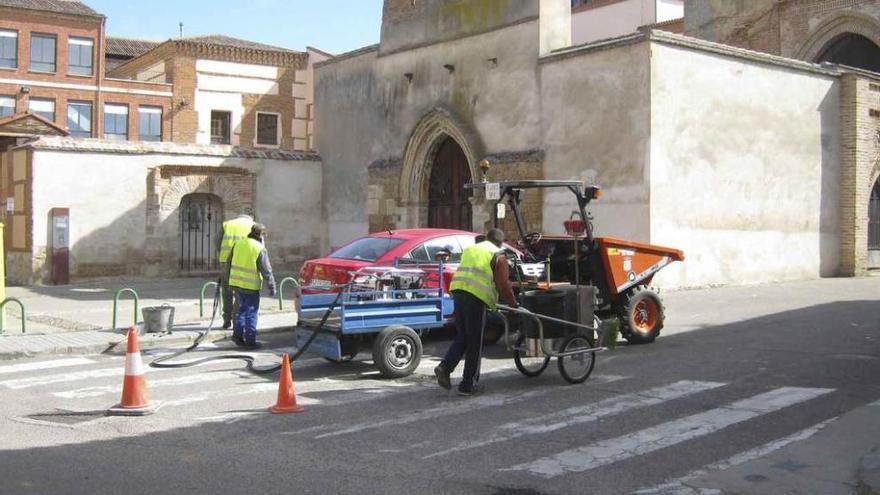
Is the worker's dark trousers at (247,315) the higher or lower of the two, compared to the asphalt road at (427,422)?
higher

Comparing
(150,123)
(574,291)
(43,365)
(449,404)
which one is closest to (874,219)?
(574,291)

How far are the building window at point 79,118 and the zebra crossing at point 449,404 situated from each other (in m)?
43.1

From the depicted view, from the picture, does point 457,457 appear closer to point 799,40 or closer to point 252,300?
point 252,300

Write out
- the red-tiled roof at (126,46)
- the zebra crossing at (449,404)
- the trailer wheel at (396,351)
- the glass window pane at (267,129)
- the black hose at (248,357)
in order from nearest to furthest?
the zebra crossing at (449,404), the trailer wheel at (396,351), the black hose at (248,357), the glass window pane at (267,129), the red-tiled roof at (126,46)

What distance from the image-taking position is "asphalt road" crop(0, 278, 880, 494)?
5.68 metres

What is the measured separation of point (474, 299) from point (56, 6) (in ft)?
161

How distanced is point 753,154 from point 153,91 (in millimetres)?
38167

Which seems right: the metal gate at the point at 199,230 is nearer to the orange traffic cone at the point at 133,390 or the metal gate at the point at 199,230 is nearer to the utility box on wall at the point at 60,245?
the utility box on wall at the point at 60,245

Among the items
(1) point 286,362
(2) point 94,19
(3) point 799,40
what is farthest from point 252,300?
(2) point 94,19

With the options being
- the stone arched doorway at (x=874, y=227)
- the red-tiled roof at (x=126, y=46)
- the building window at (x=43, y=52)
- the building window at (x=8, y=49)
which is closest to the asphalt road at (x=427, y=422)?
the stone arched doorway at (x=874, y=227)

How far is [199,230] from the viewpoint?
24.2 m

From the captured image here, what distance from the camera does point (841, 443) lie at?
6543 mm

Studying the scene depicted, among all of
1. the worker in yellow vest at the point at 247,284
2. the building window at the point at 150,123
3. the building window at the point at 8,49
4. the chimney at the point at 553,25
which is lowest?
the worker in yellow vest at the point at 247,284

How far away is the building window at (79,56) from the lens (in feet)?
164
